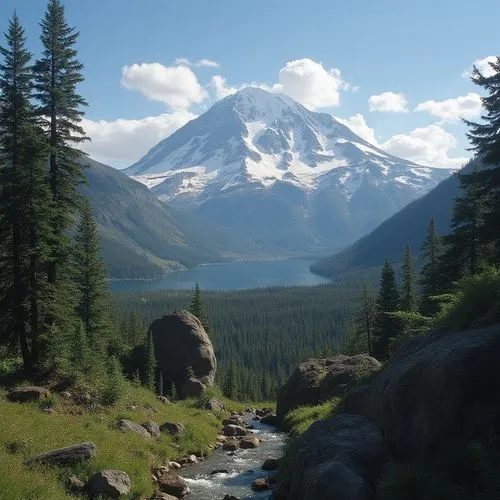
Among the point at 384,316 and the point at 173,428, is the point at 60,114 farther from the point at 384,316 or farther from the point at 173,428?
the point at 384,316

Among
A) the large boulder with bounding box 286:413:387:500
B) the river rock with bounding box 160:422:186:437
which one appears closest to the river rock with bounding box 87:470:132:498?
the large boulder with bounding box 286:413:387:500

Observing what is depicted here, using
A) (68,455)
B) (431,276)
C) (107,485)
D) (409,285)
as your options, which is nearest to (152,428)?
(68,455)

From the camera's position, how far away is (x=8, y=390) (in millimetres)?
27562

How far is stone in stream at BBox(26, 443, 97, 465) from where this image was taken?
19219 millimetres

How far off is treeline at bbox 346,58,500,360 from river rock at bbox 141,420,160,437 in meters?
13.6

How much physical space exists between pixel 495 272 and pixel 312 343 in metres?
154

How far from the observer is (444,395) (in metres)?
12.9

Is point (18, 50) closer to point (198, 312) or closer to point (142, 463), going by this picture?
point (142, 463)

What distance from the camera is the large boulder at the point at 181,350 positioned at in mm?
57469

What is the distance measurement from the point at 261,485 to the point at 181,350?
126ft

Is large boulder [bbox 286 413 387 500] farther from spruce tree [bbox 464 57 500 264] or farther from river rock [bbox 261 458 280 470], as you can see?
spruce tree [bbox 464 57 500 264]

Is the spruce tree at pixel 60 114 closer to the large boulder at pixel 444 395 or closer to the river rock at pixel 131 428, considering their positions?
the river rock at pixel 131 428

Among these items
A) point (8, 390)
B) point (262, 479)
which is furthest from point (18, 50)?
point (262, 479)

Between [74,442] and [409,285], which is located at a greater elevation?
[409,285]
